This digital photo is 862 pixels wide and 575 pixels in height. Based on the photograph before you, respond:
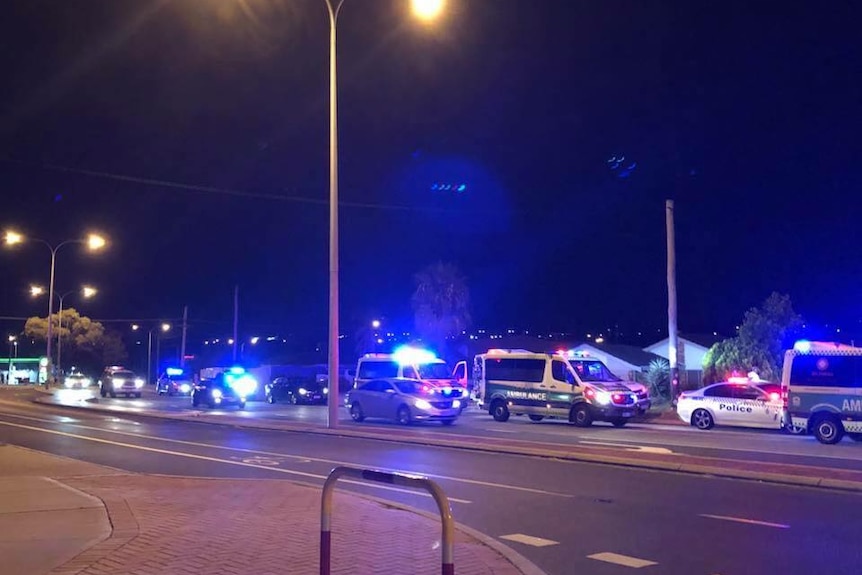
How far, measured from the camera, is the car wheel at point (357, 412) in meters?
29.0

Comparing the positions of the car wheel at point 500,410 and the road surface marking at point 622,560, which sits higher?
the car wheel at point 500,410

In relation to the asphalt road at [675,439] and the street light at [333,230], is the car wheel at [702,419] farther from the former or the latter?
the street light at [333,230]

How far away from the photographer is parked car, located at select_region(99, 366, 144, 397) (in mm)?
50031

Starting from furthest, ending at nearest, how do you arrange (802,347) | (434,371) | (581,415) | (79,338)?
(79,338), (434,371), (581,415), (802,347)

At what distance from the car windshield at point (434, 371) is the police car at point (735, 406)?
7.96 m

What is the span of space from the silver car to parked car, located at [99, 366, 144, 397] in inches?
1043

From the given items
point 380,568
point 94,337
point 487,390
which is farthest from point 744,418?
point 94,337

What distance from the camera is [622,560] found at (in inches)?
332

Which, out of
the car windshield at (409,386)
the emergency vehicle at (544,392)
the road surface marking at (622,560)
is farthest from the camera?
the car windshield at (409,386)

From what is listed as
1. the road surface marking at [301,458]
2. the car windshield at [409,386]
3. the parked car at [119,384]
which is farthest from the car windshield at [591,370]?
the parked car at [119,384]

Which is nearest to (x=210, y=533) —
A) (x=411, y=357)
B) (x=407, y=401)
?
(x=407, y=401)

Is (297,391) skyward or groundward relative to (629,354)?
groundward

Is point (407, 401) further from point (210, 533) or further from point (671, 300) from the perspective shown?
point (210, 533)

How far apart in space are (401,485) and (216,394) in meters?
34.6
